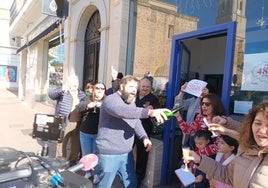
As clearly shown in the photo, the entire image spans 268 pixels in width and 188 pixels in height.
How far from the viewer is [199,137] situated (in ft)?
9.64

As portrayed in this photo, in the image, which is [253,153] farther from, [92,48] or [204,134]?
[92,48]

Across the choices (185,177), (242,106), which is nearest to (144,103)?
(242,106)

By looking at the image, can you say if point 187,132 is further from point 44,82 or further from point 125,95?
point 44,82

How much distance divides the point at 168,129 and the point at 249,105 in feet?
4.27

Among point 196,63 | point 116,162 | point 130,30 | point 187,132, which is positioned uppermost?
point 130,30

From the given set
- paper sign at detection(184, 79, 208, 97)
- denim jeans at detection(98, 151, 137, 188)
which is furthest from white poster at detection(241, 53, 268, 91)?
denim jeans at detection(98, 151, 137, 188)

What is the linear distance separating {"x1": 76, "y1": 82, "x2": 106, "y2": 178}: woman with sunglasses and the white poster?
2.04 metres

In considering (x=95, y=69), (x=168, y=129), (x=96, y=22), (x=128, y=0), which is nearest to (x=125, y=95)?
(x=168, y=129)

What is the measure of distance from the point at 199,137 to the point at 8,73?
30.9 meters

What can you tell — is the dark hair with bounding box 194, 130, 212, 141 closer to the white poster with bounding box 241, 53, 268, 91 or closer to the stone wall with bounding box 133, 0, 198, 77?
the white poster with bounding box 241, 53, 268, 91

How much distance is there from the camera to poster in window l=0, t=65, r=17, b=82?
97.7 ft

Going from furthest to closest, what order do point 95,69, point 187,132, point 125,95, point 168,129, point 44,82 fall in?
1. point 44,82
2. point 95,69
3. point 168,129
4. point 187,132
5. point 125,95

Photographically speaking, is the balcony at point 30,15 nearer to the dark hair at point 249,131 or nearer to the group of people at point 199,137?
the group of people at point 199,137

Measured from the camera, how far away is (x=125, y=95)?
2955 mm
